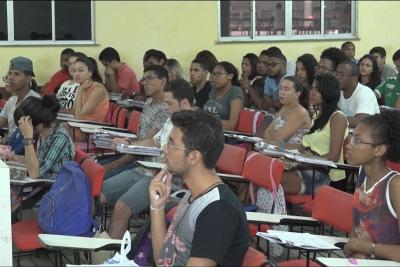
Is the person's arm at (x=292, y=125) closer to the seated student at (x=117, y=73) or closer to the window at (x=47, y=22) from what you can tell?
the seated student at (x=117, y=73)

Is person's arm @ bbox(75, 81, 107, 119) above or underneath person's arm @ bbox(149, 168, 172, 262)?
above

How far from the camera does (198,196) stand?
92.3 inches

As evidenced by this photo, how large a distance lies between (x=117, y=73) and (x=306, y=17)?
2.96 metres

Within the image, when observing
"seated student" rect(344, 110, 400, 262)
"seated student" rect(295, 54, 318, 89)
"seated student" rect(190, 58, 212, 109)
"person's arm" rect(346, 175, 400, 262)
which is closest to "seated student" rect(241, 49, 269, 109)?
"seated student" rect(190, 58, 212, 109)

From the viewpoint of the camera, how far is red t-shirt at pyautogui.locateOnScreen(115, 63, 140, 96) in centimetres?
903

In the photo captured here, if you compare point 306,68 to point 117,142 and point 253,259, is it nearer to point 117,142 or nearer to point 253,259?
point 117,142

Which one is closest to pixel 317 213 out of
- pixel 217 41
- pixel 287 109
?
pixel 287 109

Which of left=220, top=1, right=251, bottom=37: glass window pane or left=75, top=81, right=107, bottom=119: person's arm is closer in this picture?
left=75, top=81, right=107, bottom=119: person's arm

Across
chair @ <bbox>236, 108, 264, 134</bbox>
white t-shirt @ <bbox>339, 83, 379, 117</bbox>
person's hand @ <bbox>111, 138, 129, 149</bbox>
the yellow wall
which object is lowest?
person's hand @ <bbox>111, 138, 129, 149</bbox>

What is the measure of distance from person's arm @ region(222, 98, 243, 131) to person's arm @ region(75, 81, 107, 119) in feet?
4.18

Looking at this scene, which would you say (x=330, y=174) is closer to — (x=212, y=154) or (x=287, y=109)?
(x=287, y=109)

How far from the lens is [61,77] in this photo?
29.0ft

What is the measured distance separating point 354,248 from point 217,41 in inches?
288

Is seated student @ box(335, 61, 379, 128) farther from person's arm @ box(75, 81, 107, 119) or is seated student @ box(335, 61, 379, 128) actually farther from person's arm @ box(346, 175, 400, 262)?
person's arm @ box(346, 175, 400, 262)
